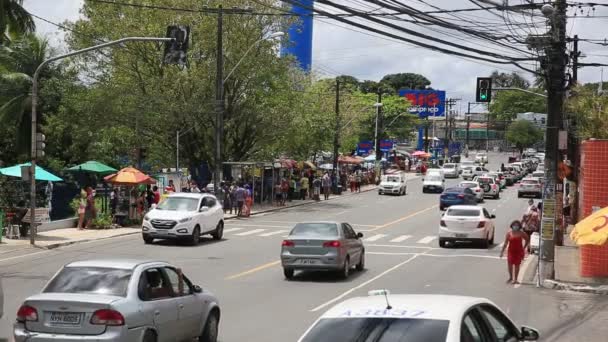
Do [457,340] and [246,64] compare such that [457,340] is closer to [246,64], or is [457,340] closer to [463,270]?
[463,270]

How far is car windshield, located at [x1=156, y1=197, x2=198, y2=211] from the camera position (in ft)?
99.0

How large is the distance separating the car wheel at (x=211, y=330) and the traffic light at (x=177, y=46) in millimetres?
13700

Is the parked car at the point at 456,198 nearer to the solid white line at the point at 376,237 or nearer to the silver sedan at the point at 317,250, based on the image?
the solid white line at the point at 376,237

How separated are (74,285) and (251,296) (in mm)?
7611

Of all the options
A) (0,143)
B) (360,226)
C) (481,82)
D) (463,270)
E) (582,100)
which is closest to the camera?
(463,270)

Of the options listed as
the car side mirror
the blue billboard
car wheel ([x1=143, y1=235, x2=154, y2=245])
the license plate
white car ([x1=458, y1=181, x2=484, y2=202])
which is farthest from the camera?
the blue billboard

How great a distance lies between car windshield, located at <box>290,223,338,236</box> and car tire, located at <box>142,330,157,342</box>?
35.7ft

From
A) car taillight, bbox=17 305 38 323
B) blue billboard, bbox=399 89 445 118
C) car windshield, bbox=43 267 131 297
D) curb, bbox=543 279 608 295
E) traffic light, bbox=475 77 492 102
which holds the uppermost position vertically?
blue billboard, bbox=399 89 445 118

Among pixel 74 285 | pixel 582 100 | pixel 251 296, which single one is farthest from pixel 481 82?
pixel 74 285

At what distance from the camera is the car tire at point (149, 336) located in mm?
10500

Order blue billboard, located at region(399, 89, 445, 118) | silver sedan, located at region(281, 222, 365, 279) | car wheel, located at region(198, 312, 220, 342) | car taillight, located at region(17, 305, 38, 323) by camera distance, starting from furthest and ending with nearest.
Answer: blue billboard, located at region(399, 89, 445, 118) → silver sedan, located at region(281, 222, 365, 279) → car wheel, located at region(198, 312, 220, 342) → car taillight, located at region(17, 305, 38, 323)

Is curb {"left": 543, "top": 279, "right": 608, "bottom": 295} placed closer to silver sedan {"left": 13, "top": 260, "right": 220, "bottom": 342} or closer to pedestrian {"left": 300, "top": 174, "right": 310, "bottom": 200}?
silver sedan {"left": 13, "top": 260, "right": 220, "bottom": 342}

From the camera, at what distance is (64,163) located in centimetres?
5025

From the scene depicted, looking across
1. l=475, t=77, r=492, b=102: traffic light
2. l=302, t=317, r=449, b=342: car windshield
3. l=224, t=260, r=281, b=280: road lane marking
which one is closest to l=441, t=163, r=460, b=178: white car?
l=475, t=77, r=492, b=102: traffic light
